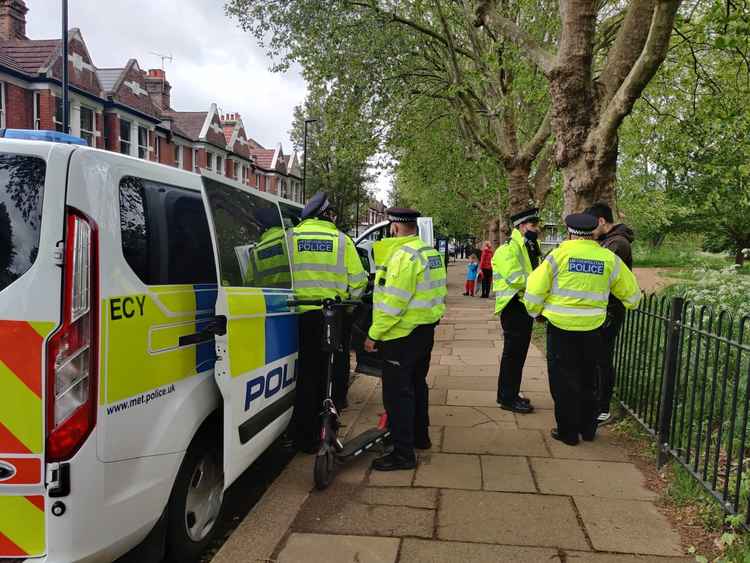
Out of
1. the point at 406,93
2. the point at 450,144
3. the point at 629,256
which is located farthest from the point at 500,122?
the point at 629,256

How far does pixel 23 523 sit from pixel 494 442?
137 inches

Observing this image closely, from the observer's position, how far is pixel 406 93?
51.8 feet

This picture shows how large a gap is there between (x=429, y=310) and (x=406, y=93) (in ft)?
42.0

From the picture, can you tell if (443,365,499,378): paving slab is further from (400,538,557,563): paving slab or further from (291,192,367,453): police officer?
(400,538,557,563): paving slab

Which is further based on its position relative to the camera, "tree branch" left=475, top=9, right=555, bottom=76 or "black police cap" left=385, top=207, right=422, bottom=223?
"tree branch" left=475, top=9, right=555, bottom=76

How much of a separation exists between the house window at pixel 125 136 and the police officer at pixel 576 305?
28342 millimetres

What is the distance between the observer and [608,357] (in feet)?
16.8

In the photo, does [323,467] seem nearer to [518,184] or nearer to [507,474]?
[507,474]

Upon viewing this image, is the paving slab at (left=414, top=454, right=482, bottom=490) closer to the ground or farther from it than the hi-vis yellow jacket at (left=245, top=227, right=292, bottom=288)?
closer to the ground

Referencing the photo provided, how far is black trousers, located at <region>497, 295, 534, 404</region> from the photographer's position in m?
5.51

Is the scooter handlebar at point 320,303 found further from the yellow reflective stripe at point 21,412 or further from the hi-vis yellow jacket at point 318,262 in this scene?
the yellow reflective stripe at point 21,412

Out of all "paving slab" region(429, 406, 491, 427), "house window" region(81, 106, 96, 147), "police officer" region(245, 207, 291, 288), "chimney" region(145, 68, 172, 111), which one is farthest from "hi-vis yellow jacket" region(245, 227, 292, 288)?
"chimney" region(145, 68, 172, 111)

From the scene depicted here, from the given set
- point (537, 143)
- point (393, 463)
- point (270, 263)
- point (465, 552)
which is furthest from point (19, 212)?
point (537, 143)

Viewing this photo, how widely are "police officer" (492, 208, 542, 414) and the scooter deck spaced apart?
5.60 ft
